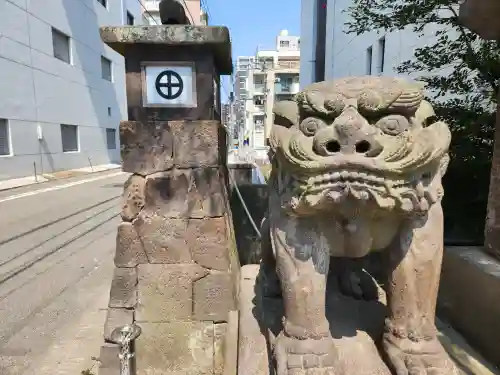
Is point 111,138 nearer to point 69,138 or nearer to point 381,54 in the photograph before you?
point 69,138

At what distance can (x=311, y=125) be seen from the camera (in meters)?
1.38

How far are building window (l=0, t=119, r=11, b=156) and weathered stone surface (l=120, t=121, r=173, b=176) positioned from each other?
10578 millimetres

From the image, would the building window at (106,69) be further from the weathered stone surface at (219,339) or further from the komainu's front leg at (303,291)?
the komainu's front leg at (303,291)

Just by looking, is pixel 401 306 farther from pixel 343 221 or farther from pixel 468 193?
pixel 468 193

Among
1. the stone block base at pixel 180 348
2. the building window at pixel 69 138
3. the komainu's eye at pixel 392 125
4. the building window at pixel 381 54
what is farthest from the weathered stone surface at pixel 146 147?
the building window at pixel 69 138

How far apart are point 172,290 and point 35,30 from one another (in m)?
12.7

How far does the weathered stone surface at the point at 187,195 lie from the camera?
2.27 meters

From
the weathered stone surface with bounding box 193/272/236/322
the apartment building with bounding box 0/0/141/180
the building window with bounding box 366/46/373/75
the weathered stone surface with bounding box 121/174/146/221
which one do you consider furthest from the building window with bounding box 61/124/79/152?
the weathered stone surface with bounding box 193/272/236/322

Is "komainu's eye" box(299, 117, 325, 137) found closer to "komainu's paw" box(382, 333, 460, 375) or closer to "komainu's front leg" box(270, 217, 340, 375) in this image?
"komainu's front leg" box(270, 217, 340, 375)

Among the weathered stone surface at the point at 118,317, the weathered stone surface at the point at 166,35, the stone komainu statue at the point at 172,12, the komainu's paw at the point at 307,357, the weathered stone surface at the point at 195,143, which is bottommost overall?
the weathered stone surface at the point at 118,317

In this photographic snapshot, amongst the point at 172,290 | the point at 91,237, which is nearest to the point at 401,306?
the point at 172,290

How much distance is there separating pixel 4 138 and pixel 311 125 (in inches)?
471

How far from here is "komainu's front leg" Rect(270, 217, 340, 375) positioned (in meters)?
1.49

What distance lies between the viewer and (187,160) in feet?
7.42
